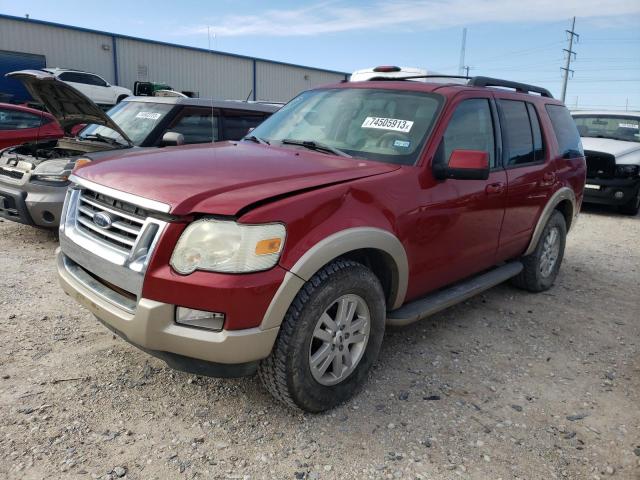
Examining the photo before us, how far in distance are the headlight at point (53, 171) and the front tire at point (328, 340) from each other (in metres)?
3.88

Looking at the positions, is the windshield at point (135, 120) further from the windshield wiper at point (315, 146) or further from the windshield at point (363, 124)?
the windshield wiper at point (315, 146)

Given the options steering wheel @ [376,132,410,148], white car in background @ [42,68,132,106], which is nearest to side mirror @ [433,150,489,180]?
steering wheel @ [376,132,410,148]

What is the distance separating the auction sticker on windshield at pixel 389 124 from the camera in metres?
3.33

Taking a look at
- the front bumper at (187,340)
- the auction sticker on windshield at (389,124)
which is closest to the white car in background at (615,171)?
the auction sticker on windshield at (389,124)

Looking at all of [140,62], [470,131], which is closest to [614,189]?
[470,131]

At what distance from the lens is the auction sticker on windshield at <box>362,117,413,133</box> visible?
333 cm

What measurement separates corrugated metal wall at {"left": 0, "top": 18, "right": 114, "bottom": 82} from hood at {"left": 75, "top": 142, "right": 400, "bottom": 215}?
71.7 feet

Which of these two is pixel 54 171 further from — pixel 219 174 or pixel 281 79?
pixel 281 79

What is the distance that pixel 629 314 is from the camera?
15.1 feet

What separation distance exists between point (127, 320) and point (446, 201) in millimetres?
2036

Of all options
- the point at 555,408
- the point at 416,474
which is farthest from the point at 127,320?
the point at 555,408

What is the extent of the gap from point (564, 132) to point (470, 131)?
74.6 inches

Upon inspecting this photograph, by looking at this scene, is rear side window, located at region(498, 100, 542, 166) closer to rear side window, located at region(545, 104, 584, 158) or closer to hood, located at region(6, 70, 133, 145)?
rear side window, located at region(545, 104, 584, 158)

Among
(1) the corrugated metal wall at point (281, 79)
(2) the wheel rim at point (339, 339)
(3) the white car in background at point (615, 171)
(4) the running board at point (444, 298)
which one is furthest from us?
(1) the corrugated metal wall at point (281, 79)
